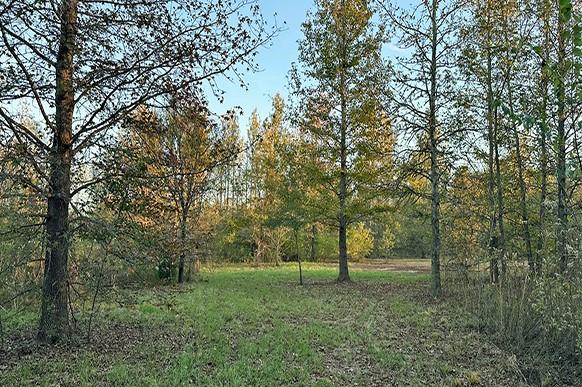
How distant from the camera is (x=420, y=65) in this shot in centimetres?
1145

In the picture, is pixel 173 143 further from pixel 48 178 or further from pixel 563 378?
pixel 563 378

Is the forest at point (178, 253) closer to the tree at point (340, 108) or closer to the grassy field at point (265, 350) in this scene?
the grassy field at point (265, 350)

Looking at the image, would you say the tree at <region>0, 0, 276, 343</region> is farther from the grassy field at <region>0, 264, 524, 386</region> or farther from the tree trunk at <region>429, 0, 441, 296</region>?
the tree trunk at <region>429, 0, 441, 296</region>

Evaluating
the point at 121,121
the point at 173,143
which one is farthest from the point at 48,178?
the point at 173,143

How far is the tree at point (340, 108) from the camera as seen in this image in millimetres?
14508

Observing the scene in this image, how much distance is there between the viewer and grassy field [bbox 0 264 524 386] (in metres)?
4.83

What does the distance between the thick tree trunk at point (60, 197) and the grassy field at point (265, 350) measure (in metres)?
0.39

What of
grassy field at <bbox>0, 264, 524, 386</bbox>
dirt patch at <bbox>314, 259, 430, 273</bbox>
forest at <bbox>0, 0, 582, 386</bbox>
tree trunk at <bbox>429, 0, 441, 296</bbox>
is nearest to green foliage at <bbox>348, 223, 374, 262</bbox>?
dirt patch at <bbox>314, 259, 430, 273</bbox>

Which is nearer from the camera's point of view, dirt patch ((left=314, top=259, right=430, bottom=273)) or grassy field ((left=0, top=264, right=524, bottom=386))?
grassy field ((left=0, top=264, right=524, bottom=386))

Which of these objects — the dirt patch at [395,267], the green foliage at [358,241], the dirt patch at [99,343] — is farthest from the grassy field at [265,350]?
the green foliage at [358,241]

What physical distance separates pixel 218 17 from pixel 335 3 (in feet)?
34.0

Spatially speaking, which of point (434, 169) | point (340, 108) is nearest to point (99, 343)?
point (434, 169)

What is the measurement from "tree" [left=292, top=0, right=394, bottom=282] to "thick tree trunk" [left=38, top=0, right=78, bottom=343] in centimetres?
984

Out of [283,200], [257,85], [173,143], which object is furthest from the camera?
[283,200]
